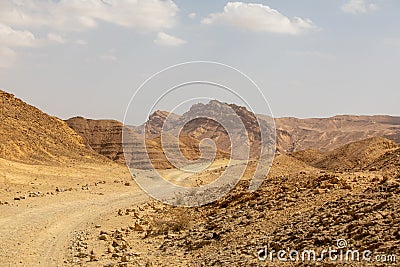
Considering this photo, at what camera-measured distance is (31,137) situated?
138 feet

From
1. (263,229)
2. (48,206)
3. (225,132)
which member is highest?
(225,132)

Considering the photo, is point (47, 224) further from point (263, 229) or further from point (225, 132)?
point (225, 132)

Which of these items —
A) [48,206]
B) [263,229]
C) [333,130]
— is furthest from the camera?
[333,130]

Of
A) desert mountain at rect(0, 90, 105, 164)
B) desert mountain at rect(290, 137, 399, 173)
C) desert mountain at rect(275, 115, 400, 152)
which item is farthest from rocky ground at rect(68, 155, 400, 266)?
desert mountain at rect(275, 115, 400, 152)

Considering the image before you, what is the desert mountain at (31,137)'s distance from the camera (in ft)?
124

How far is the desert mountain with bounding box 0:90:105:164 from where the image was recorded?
37.7 meters

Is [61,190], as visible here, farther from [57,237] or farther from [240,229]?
[240,229]

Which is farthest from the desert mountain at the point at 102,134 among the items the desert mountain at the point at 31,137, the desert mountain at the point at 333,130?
the desert mountain at the point at 333,130

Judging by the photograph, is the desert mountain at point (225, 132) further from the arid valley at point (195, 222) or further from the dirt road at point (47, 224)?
the dirt road at point (47, 224)

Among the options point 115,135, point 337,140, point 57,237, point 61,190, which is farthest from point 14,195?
point 337,140

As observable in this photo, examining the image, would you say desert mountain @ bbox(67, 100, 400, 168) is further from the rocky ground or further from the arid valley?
the rocky ground

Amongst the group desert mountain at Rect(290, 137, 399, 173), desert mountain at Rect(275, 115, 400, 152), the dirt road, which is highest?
desert mountain at Rect(275, 115, 400, 152)

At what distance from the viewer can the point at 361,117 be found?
16738cm

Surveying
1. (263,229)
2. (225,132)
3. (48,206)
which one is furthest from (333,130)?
(263,229)
